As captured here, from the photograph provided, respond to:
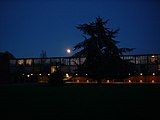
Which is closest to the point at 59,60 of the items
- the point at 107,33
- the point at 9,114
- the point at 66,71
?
the point at 66,71

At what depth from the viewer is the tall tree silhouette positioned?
37.8m

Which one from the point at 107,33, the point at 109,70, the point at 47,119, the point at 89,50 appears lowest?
the point at 47,119

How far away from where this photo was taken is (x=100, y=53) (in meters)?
38.7

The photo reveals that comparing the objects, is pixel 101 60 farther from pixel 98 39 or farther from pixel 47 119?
pixel 47 119

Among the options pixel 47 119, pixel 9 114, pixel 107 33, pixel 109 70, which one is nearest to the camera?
pixel 47 119

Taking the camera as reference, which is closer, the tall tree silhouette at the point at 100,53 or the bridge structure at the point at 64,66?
the tall tree silhouette at the point at 100,53

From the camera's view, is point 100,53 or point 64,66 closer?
point 100,53

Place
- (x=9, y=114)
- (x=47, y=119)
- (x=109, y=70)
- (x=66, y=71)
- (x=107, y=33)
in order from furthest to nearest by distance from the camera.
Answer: (x=66, y=71) < (x=107, y=33) < (x=109, y=70) < (x=9, y=114) < (x=47, y=119)

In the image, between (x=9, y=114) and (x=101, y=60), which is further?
(x=101, y=60)

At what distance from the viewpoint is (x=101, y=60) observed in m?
37.8

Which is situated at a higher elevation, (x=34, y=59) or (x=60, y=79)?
(x=34, y=59)

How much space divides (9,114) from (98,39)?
1181 inches

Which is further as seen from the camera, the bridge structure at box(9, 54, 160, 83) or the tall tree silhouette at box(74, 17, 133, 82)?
the bridge structure at box(9, 54, 160, 83)

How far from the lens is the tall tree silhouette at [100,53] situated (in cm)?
3775
